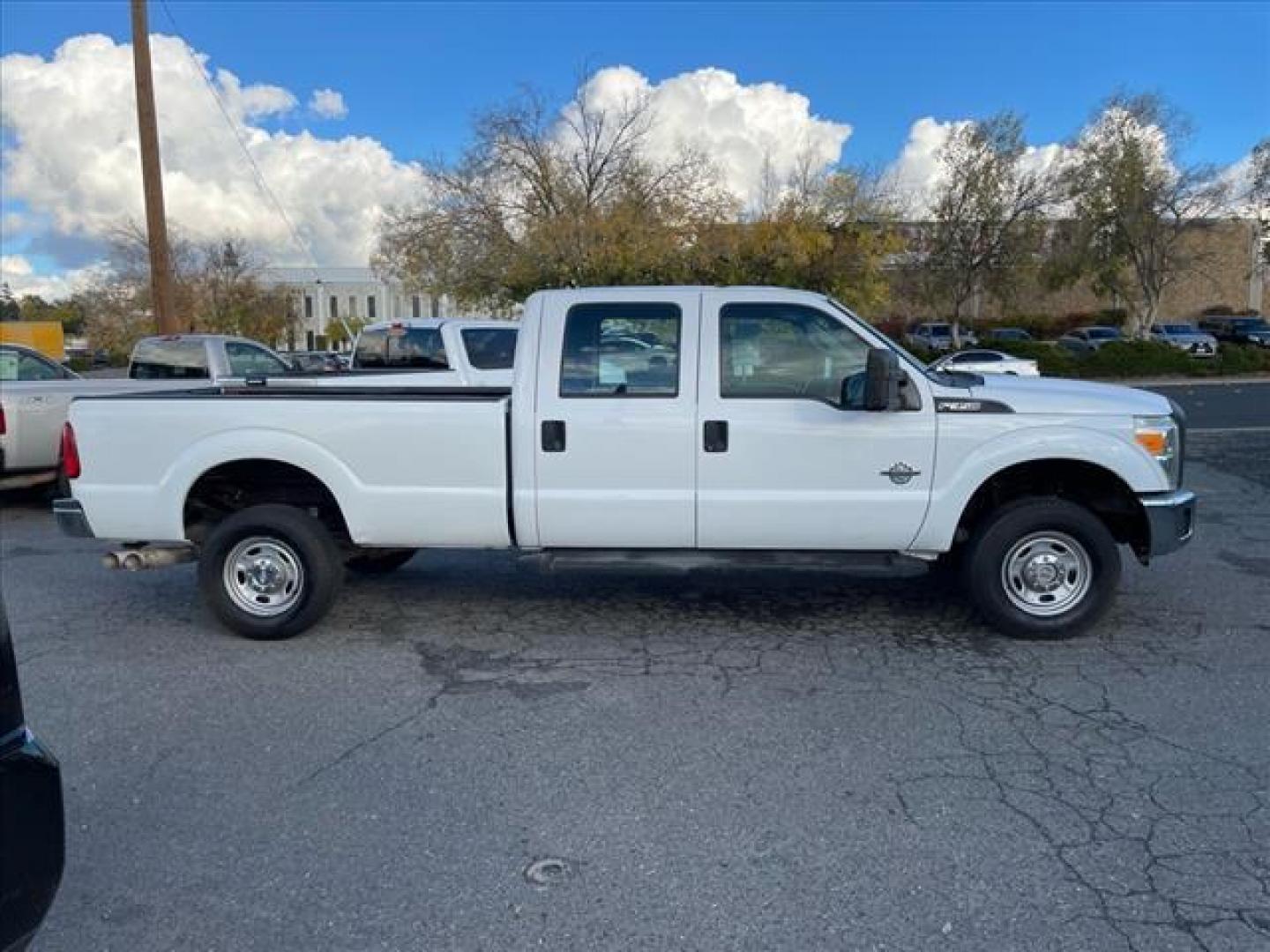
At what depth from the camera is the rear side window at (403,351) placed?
9633 mm

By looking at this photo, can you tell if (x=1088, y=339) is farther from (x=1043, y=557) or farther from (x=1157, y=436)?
(x=1043, y=557)

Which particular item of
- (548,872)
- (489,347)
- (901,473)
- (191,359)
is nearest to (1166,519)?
(901,473)

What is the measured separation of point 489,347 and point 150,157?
9.32 m

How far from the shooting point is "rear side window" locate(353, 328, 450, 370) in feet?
31.6

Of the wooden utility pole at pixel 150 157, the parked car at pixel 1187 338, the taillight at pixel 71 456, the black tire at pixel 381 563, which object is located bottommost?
the black tire at pixel 381 563

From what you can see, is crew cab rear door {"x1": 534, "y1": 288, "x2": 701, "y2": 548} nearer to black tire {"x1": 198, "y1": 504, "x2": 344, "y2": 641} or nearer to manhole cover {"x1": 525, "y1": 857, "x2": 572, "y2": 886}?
black tire {"x1": 198, "y1": 504, "x2": 344, "y2": 641}

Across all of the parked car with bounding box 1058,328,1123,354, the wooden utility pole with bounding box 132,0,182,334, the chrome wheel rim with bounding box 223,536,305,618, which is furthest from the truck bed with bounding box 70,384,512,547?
the parked car with bounding box 1058,328,1123,354

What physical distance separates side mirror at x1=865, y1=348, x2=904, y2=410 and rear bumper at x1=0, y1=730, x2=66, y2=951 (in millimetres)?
3811

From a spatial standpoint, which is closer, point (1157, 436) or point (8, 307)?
point (1157, 436)

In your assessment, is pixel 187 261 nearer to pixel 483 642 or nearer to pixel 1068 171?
pixel 1068 171

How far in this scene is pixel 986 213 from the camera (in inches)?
1425

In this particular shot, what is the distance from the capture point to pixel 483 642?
518 centimetres

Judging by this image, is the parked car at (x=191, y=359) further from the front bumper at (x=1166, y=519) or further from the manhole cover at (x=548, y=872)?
the front bumper at (x=1166, y=519)

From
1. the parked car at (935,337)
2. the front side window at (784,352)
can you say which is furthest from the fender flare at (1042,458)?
the parked car at (935,337)
